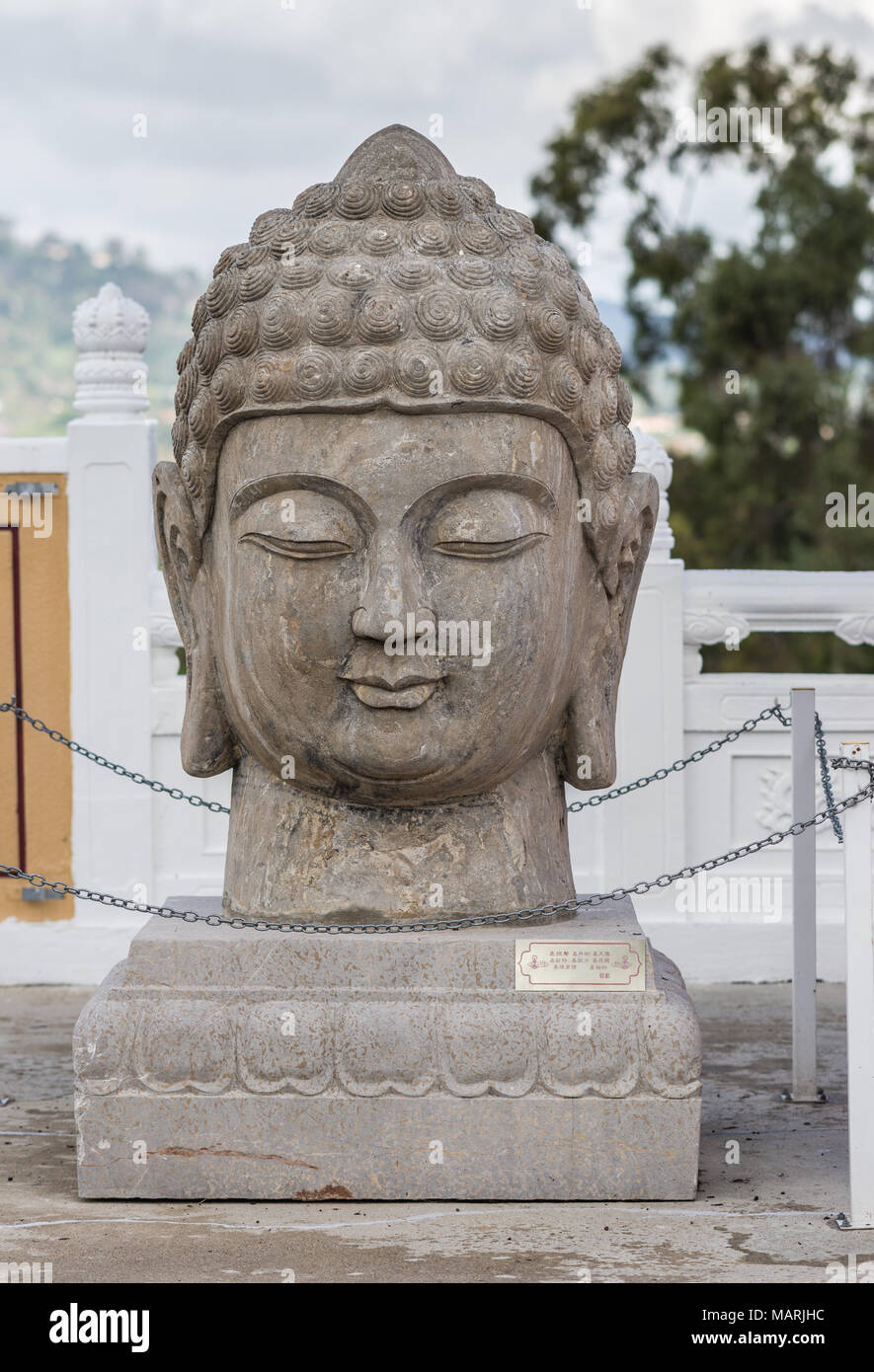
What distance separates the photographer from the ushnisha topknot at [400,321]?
12.8 feet

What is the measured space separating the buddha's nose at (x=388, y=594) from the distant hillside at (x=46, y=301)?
28.0 meters

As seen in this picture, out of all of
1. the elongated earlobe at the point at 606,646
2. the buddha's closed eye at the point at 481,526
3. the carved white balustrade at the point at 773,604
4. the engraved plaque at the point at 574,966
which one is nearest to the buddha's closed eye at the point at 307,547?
the buddha's closed eye at the point at 481,526

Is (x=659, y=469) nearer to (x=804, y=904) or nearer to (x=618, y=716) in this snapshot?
(x=618, y=716)

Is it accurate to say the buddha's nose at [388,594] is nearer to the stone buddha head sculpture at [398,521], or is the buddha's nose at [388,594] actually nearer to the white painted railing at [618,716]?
the stone buddha head sculpture at [398,521]

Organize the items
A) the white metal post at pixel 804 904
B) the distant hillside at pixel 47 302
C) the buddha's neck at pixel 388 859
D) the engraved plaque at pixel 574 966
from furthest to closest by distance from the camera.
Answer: the distant hillside at pixel 47 302 → the white metal post at pixel 804 904 → the buddha's neck at pixel 388 859 → the engraved plaque at pixel 574 966

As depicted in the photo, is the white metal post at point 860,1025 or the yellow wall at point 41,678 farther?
the yellow wall at point 41,678

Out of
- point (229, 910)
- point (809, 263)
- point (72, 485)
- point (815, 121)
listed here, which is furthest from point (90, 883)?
point (815, 121)

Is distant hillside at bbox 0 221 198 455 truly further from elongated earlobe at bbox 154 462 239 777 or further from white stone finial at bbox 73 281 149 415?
elongated earlobe at bbox 154 462 239 777

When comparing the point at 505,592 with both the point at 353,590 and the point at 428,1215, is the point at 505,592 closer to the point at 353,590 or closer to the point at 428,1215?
the point at 353,590

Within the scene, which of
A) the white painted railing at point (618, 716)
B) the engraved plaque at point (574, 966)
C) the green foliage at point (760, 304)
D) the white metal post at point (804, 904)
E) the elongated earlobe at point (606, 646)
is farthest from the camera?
the green foliage at point (760, 304)

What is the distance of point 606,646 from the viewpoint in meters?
4.38

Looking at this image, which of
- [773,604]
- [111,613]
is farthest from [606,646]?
[111,613]

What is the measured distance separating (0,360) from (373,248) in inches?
1219

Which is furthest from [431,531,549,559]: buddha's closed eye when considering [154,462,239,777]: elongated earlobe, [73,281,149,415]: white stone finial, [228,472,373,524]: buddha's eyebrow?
[73,281,149,415]: white stone finial
